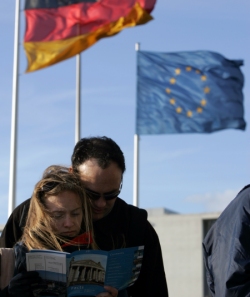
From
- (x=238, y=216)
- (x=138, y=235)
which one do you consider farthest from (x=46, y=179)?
(x=238, y=216)

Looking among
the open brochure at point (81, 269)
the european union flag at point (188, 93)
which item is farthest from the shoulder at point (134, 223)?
the european union flag at point (188, 93)

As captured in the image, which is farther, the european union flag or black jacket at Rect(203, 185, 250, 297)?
the european union flag

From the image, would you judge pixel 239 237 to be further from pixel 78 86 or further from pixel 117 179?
pixel 78 86

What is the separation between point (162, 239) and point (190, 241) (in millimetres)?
1103

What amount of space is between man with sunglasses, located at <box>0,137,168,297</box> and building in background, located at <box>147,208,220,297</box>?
2788cm

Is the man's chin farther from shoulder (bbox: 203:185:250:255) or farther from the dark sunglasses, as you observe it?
shoulder (bbox: 203:185:250:255)

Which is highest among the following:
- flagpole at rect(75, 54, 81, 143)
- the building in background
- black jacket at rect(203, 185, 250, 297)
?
flagpole at rect(75, 54, 81, 143)

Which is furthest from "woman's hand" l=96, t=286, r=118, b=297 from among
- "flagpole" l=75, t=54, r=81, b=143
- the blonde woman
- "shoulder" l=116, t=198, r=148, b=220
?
"flagpole" l=75, t=54, r=81, b=143

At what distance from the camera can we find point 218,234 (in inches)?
Answer: 159

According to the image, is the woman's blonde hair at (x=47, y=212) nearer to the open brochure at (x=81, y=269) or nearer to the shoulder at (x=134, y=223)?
the open brochure at (x=81, y=269)

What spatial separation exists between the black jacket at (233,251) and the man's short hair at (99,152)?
64cm

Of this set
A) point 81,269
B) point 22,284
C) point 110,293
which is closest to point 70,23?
point 110,293

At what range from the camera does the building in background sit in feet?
106

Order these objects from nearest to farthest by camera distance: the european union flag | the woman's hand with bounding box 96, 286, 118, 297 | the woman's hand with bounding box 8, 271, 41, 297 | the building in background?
the woman's hand with bounding box 8, 271, 41, 297 < the woman's hand with bounding box 96, 286, 118, 297 < the european union flag < the building in background
